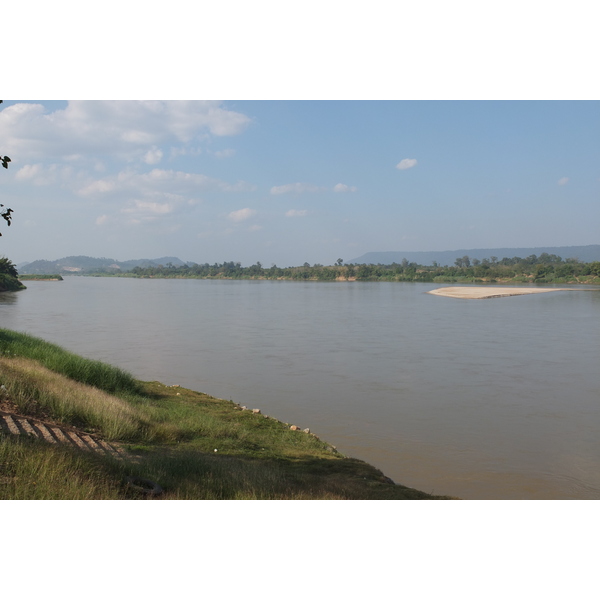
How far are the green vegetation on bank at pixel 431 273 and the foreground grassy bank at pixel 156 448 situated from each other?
318ft

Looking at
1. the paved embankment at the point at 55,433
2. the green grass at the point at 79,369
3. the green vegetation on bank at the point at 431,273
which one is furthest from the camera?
the green vegetation on bank at the point at 431,273

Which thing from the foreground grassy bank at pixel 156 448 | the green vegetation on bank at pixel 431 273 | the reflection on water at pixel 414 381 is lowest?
the reflection on water at pixel 414 381

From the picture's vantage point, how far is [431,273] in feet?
399

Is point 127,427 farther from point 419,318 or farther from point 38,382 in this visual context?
point 419,318

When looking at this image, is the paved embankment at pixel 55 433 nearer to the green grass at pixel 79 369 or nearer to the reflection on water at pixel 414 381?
the green grass at pixel 79 369

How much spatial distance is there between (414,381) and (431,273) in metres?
110

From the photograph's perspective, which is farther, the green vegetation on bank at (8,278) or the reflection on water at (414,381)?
the green vegetation on bank at (8,278)

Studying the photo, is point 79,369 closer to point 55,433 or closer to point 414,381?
point 55,433

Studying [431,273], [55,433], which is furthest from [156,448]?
[431,273]

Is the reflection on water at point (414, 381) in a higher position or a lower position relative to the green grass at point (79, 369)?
lower

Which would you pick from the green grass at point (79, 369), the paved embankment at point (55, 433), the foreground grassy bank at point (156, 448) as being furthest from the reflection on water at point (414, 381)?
the paved embankment at point (55, 433)

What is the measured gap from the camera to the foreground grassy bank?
4.63 meters

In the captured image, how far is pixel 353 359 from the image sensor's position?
1817cm

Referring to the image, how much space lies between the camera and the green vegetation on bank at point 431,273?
346ft
